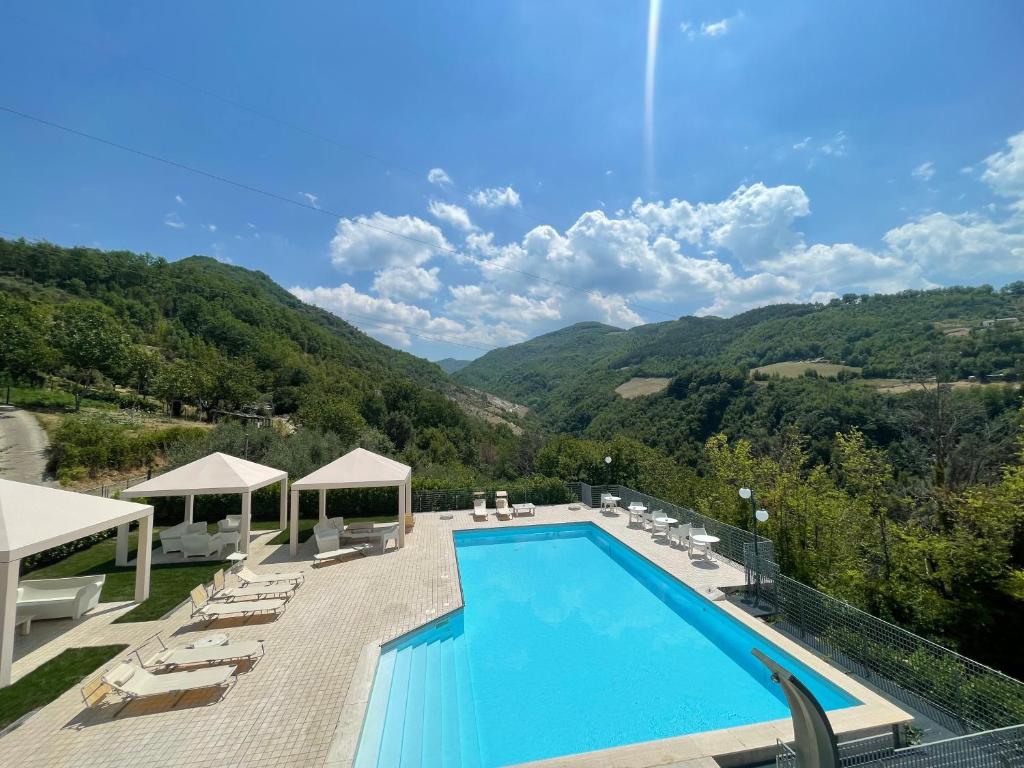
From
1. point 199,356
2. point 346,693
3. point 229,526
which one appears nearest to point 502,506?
point 229,526

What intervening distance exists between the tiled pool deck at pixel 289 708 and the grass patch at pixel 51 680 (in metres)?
0.18

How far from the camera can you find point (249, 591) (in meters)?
8.88

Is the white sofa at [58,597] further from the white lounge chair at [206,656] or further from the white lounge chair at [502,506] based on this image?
the white lounge chair at [502,506]

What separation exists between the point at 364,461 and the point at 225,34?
11849mm

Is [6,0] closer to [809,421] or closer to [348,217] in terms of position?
[348,217]

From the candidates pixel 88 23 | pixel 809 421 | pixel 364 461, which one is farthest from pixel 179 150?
pixel 809 421

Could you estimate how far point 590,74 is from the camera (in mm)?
14289

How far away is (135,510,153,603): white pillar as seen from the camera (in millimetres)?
8648

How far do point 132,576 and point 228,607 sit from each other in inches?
155

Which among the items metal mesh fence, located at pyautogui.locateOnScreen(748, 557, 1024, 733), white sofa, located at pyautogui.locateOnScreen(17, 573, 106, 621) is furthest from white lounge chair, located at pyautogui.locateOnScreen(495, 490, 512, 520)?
white sofa, located at pyautogui.locateOnScreen(17, 573, 106, 621)

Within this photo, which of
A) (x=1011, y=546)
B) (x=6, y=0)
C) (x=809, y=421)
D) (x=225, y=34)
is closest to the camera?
(x=1011, y=546)

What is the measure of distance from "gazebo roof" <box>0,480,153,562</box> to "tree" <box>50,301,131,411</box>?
3175 centimetres

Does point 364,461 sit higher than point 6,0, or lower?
lower

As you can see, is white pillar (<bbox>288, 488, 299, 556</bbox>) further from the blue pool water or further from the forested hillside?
the forested hillside
